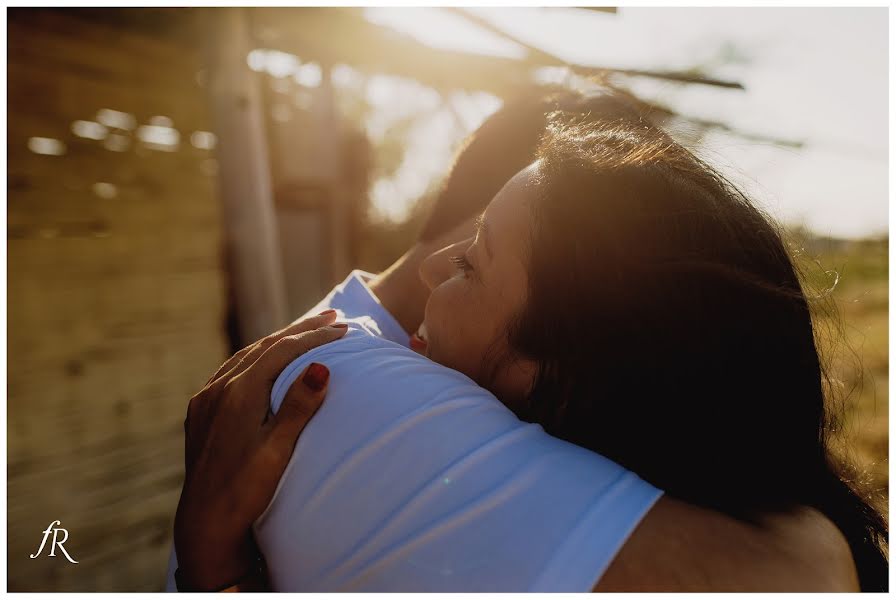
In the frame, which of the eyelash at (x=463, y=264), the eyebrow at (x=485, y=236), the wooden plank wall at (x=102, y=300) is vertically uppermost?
the eyebrow at (x=485, y=236)

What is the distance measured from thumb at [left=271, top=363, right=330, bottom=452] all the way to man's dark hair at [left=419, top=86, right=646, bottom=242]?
1174 millimetres

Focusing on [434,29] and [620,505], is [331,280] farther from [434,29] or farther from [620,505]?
[620,505]

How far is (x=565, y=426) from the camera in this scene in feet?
4.10

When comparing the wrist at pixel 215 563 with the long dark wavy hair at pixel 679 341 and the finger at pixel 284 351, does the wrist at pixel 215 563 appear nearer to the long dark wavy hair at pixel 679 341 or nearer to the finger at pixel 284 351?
the finger at pixel 284 351

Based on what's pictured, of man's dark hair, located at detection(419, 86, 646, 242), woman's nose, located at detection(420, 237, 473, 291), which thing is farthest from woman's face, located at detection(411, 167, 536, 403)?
man's dark hair, located at detection(419, 86, 646, 242)

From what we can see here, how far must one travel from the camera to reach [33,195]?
3.25 metres

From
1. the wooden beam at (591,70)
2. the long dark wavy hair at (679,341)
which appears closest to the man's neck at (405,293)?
the long dark wavy hair at (679,341)

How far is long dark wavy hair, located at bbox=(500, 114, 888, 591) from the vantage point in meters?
1.12

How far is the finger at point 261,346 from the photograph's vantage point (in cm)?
137

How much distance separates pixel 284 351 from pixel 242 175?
6.09ft

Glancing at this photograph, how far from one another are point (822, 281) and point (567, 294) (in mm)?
690

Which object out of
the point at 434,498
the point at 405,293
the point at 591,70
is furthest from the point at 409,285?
the point at 591,70

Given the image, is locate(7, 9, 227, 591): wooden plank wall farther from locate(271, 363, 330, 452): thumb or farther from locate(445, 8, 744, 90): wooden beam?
locate(271, 363, 330, 452): thumb

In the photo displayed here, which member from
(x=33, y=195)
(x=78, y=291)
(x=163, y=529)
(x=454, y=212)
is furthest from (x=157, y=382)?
(x=454, y=212)
